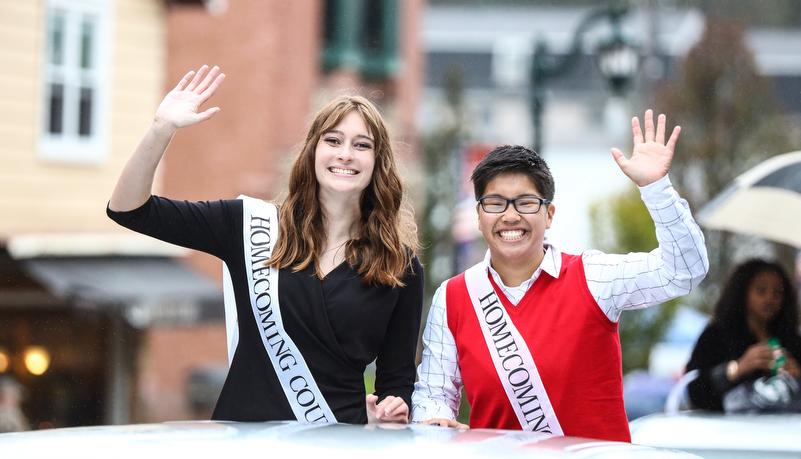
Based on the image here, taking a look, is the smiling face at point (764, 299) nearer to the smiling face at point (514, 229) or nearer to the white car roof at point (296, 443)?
the smiling face at point (514, 229)

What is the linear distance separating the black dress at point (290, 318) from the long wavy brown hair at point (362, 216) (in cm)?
4

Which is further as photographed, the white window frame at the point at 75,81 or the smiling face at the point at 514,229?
the white window frame at the point at 75,81

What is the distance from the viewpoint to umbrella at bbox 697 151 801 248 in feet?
15.1

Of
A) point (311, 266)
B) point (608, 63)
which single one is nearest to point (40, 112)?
point (608, 63)

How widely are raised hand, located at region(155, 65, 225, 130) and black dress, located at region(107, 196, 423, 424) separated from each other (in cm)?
22

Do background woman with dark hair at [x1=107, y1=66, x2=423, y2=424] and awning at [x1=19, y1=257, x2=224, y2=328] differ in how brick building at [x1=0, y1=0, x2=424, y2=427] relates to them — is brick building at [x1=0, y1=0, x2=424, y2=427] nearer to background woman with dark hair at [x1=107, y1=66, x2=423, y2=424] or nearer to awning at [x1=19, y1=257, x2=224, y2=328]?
awning at [x1=19, y1=257, x2=224, y2=328]

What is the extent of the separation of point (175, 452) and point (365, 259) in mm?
1095

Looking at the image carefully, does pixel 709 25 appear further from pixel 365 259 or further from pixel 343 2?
pixel 365 259

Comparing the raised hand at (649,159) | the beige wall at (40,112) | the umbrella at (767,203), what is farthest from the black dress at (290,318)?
the beige wall at (40,112)

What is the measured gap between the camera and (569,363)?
8.47 feet

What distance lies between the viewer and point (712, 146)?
11.5m

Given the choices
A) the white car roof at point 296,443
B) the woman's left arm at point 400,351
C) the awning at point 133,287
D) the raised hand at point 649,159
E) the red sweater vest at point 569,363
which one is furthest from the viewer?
the awning at point 133,287

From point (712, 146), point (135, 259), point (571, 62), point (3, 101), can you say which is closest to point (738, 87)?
point (712, 146)

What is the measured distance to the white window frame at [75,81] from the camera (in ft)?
32.0
